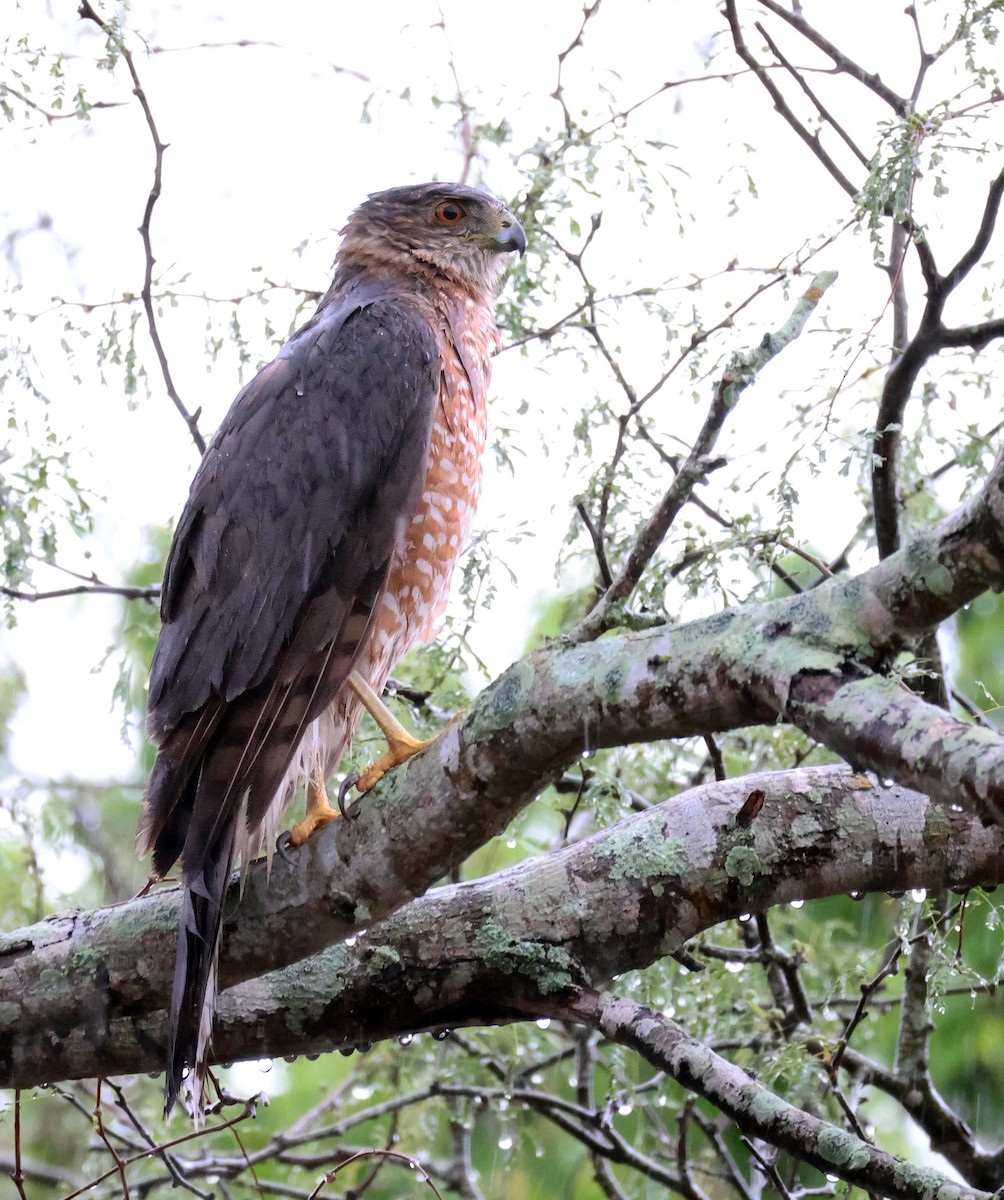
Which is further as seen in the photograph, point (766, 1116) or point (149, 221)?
point (149, 221)

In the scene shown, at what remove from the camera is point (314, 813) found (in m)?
3.17

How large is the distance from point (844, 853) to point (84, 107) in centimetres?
286

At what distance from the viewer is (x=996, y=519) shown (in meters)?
1.73

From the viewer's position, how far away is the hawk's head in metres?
4.07

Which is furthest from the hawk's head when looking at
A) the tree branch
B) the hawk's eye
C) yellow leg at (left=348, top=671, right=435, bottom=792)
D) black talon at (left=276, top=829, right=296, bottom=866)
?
black talon at (left=276, top=829, right=296, bottom=866)

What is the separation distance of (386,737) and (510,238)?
5.65ft

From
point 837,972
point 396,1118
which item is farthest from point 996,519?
point 396,1118

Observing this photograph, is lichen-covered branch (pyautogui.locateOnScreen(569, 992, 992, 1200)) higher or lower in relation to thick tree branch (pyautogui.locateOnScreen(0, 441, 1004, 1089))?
lower

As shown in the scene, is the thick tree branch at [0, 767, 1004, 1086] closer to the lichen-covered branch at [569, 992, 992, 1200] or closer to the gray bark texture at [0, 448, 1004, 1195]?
the gray bark texture at [0, 448, 1004, 1195]

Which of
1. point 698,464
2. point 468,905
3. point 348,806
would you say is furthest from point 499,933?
point 698,464

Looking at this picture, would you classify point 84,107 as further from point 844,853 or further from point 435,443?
point 844,853

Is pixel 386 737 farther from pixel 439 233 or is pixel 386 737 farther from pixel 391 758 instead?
pixel 439 233

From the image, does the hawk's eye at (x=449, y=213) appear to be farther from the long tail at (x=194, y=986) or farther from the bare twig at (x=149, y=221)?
the long tail at (x=194, y=986)

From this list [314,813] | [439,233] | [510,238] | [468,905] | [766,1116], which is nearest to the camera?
[766,1116]
